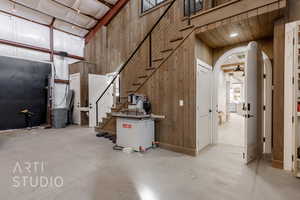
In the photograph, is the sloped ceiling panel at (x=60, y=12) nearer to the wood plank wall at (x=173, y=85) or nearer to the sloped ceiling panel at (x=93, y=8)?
→ the sloped ceiling panel at (x=93, y=8)

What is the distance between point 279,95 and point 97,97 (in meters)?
6.08

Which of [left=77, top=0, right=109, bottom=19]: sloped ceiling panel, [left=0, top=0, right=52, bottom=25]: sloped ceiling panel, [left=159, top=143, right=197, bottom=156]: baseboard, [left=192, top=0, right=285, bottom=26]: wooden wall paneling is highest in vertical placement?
[left=77, top=0, right=109, bottom=19]: sloped ceiling panel

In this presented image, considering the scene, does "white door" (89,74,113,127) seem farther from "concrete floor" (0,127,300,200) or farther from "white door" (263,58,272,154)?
"white door" (263,58,272,154)

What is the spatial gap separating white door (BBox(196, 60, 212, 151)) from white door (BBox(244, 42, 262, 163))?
36.2 inches

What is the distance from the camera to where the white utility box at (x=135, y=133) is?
3393mm

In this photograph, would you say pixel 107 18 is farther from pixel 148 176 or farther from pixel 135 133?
pixel 148 176

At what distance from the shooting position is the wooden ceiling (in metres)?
2.65

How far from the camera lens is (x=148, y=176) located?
92.7 inches

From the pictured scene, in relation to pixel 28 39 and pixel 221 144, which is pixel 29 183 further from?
pixel 28 39

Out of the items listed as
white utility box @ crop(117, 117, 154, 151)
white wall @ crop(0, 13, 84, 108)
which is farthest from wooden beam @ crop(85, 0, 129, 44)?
A: white utility box @ crop(117, 117, 154, 151)

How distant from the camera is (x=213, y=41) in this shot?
359cm

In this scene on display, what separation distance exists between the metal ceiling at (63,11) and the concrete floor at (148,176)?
5.07 meters

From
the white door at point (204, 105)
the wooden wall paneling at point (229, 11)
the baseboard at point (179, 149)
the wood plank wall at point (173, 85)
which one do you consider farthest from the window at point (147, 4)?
the baseboard at point (179, 149)

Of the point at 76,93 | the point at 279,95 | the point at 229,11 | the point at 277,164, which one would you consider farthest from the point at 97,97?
the point at 277,164
